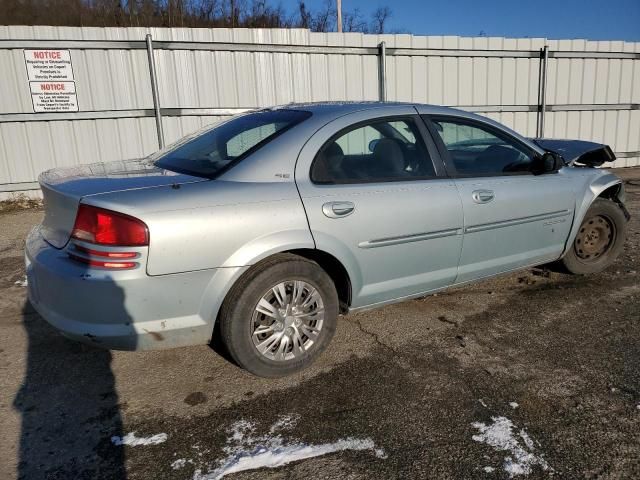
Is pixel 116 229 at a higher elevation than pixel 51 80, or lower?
lower

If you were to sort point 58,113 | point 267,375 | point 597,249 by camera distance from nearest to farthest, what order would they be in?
1. point 267,375
2. point 597,249
3. point 58,113

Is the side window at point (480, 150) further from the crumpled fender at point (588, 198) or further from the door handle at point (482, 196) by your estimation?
the crumpled fender at point (588, 198)

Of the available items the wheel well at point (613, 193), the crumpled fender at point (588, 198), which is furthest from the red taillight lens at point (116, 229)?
the wheel well at point (613, 193)

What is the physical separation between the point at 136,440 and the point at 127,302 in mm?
654

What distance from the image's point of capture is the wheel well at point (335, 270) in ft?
9.74

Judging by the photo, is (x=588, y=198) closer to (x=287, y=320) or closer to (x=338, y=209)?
(x=338, y=209)

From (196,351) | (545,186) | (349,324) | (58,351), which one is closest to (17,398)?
(58,351)

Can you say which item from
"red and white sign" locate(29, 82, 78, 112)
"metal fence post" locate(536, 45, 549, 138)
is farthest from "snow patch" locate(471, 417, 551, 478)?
"metal fence post" locate(536, 45, 549, 138)

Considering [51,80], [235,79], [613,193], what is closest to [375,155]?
[613,193]

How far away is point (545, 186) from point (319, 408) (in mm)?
2472

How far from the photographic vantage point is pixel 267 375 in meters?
2.92

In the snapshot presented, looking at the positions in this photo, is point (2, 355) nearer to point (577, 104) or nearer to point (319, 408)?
point (319, 408)

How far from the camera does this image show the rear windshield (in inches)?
116

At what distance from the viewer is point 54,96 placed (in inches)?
329
